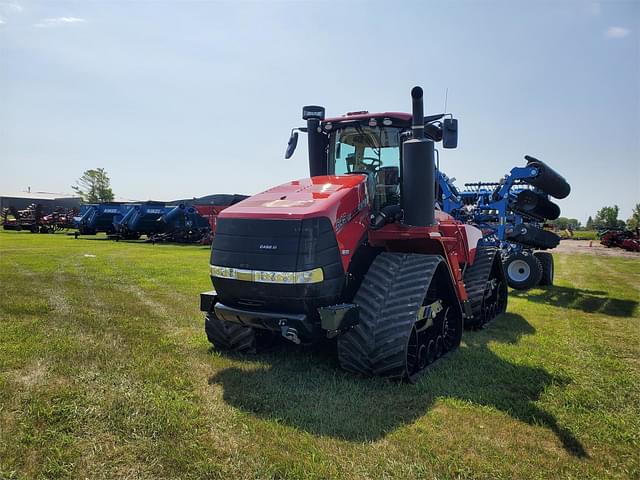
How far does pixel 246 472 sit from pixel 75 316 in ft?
17.1

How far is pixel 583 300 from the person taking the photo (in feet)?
33.7

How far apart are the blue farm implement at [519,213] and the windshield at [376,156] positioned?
492 centimetres

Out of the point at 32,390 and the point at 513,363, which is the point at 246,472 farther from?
the point at 513,363

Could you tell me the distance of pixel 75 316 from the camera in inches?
283

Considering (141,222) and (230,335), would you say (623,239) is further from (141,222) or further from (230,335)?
(230,335)

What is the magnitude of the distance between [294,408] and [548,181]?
9438mm

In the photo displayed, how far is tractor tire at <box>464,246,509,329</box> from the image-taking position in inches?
281

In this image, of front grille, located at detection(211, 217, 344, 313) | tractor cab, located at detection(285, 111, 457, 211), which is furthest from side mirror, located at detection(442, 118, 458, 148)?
front grille, located at detection(211, 217, 344, 313)

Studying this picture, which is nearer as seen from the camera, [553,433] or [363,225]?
[553,433]

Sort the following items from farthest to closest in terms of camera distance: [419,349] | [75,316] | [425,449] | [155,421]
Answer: [75,316], [419,349], [155,421], [425,449]

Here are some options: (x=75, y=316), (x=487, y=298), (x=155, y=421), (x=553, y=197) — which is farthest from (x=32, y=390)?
(x=553, y=197)

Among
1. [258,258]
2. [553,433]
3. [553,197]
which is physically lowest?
[553,433]

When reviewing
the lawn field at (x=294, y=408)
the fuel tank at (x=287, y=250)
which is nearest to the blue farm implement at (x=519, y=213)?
the lawn field at (x=294, y=408)

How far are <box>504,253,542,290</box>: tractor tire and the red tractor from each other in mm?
5714
